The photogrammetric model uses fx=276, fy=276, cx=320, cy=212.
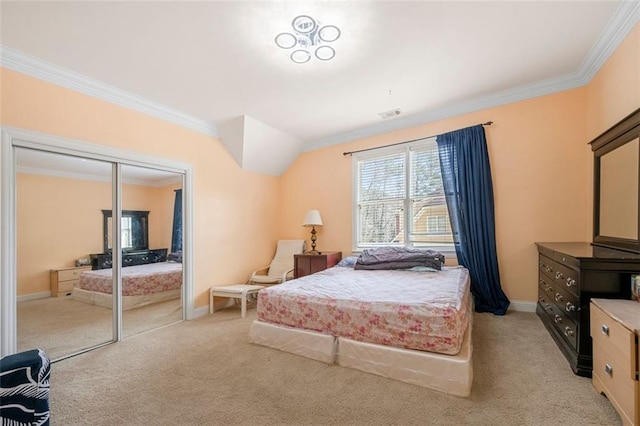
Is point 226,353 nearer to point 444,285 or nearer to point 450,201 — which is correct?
point 444,285

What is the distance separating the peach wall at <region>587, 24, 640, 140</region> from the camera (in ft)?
7.30

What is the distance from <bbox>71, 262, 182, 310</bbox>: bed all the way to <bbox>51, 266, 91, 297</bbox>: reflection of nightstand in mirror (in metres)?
0.04

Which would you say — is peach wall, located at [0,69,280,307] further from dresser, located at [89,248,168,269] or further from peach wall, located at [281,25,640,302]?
peach wall, located at [281,25,640,302]

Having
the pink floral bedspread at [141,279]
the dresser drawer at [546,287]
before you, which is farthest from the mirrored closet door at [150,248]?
the dresser drawer at [546,287]

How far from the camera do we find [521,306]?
11.2 feet

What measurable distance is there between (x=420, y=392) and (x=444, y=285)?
1093 millimetres

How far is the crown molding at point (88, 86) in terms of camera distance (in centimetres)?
237

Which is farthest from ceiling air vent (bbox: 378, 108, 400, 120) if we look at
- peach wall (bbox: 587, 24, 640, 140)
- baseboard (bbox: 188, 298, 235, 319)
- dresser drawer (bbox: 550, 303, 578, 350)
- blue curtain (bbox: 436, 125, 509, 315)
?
baseboard (bbox: 188, 298, 235, 319)

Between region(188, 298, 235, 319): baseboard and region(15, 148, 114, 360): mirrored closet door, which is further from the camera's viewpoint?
region(188, 298, 235, 319): baseboard

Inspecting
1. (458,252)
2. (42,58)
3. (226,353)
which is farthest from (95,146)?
(458,252)

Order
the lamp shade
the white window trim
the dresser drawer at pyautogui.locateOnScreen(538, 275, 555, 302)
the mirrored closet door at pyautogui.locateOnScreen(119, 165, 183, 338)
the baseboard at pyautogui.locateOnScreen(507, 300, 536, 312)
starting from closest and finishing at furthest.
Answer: the dresser drawer at pyautogui.locateOnScreen(538, 275, 555, 302), the mirrored closet door at pyautogui.locateOnScreen(119, 165, 183, 338), the baseboard at pyautogui.locateOnScreen(507, 300, 536, 312), the white window trim, the lamp shade

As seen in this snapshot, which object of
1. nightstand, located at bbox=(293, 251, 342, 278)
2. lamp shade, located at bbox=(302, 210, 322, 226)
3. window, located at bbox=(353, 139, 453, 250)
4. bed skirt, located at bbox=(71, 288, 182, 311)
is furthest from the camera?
lamp shade, located at bbox=(302, 210, 322, 226)

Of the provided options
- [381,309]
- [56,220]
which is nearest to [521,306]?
[381,309]

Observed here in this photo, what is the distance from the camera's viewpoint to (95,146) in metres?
2.86
